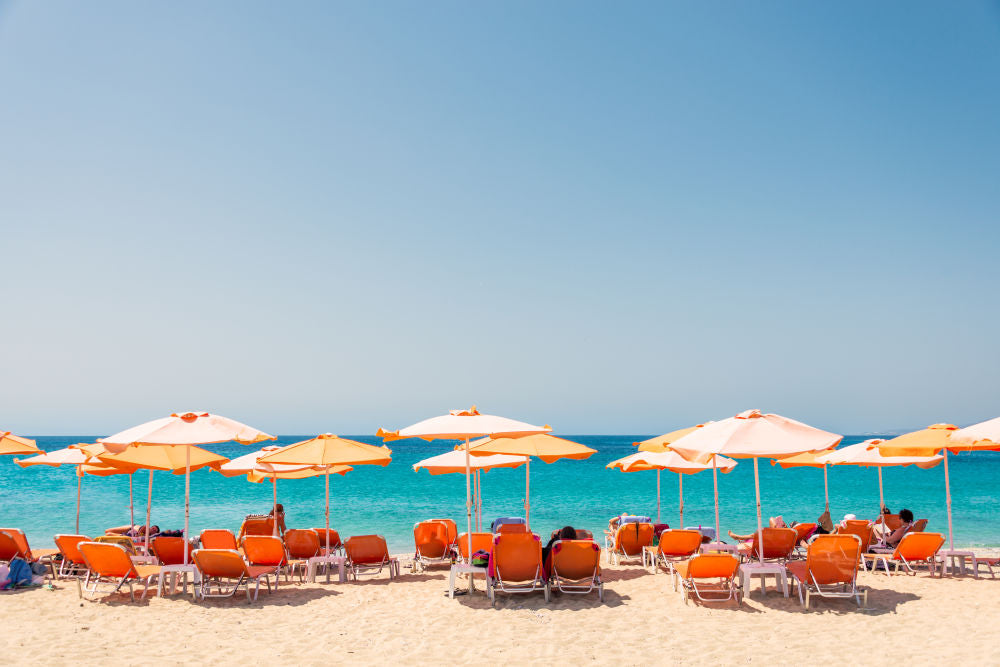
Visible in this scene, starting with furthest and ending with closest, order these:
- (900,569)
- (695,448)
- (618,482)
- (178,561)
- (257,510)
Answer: (618,482)
(257,510)
(900,569)
(178,561)
(695,448)

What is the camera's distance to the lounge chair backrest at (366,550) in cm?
966

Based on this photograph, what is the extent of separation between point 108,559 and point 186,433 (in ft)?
5.53

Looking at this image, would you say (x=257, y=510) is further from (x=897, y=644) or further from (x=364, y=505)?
(x=897, y=644)

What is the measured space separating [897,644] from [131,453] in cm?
973

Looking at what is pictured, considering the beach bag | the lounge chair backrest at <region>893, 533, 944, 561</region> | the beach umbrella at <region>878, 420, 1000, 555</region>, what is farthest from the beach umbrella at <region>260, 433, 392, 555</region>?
the lounge chair backrest at <region>893, 533, 944, 561</region>

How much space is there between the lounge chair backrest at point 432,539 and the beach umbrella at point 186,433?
3.25 m

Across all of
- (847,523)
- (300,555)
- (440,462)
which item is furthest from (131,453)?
(847,523)

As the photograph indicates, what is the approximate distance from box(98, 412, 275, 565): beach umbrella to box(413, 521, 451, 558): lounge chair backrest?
128 inches

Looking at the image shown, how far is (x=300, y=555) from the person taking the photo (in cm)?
1009

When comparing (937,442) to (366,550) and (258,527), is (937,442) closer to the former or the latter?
(366,550)

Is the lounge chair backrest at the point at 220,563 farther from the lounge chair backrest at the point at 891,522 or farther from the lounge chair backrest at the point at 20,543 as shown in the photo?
the lounge chair backrest at the point at 891,522

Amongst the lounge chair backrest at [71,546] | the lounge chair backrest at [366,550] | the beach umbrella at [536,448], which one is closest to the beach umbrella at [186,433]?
the lounge chair backrest at [71,546]

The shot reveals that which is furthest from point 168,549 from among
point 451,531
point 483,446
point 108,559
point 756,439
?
point 756,439

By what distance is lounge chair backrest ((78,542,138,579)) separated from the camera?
786cm
